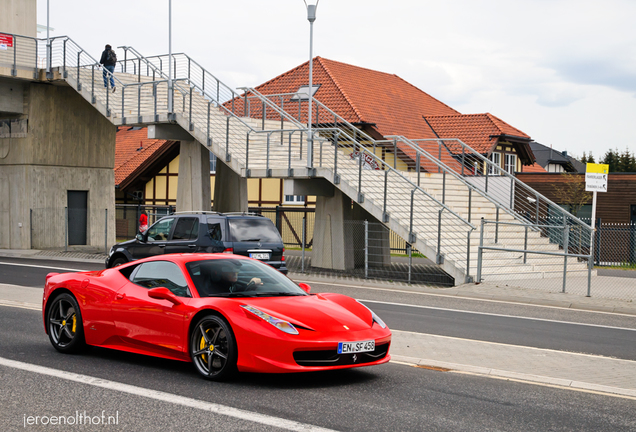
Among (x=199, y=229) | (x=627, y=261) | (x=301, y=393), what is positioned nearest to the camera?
(x=301, y=393)

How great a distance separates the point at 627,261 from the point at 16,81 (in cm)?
2416

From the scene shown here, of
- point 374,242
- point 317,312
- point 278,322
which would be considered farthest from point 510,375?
point 374,242

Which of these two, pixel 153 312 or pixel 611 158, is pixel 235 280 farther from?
pixel 611 158

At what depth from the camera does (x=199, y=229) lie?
16062 millimetres

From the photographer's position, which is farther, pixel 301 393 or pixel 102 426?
pixel 301 393

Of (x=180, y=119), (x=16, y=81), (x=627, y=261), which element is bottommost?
(x=627, y=261)

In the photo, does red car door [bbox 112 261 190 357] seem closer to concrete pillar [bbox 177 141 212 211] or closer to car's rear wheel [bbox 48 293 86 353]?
car's rear wheel [bbox 48 293 86 353]

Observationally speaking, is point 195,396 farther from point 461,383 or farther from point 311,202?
point 311,202

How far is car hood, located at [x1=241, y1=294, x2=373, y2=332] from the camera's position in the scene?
6996mm

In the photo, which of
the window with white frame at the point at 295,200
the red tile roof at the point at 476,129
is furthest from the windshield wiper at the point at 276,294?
the window with white frame at the point at 295,200

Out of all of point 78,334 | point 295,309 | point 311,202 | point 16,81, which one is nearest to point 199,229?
point 78,334

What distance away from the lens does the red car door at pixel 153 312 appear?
7375mm

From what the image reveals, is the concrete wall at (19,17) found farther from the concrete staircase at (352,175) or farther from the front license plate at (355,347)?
the front license plate at (355,347)

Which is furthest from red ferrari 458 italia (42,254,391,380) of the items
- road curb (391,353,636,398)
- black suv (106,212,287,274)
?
black suv (106,212,287,274)
